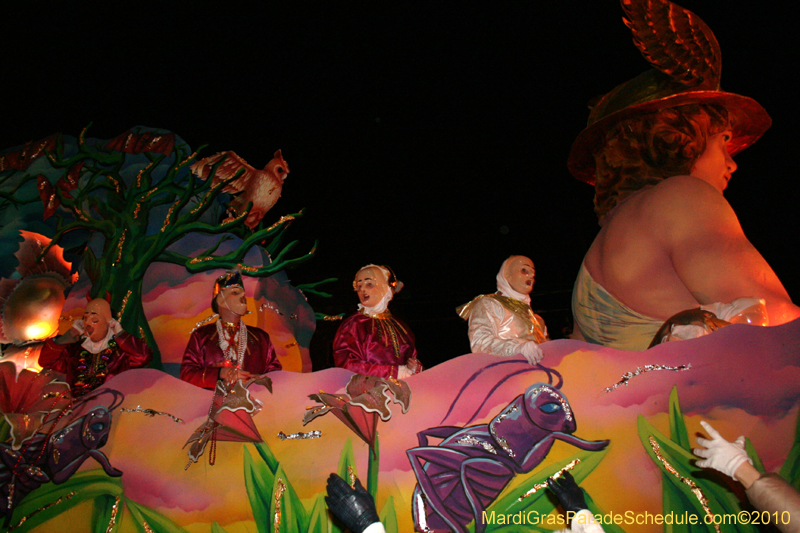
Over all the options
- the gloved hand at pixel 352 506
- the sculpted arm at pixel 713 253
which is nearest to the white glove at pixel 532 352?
the sculpted arm at pixel 713 253

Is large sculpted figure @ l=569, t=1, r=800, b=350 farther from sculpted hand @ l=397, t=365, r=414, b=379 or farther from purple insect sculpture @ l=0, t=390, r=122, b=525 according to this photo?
purple insect sculpture @ l=0, t=390, r=122, b=525

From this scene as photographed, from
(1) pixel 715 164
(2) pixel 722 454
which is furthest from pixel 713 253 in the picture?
(2) pixel 722 454

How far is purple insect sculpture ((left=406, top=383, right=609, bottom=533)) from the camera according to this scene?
240cm

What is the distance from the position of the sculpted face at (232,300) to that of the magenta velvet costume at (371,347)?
549mm

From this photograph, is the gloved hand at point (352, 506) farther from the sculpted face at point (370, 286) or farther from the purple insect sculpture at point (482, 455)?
the sculpted face at point (370, 286)

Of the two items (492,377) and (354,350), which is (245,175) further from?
(492,377)

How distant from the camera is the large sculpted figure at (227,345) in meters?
3.08

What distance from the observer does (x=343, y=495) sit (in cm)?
172

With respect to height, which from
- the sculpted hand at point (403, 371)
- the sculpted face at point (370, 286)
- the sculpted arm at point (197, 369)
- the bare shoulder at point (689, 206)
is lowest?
the sculpted hand at point (403, 371)

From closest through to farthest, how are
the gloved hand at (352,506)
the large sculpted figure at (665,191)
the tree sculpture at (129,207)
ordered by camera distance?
the gloved hand at (352,506)
the large sculpted figure at (665,191)
the tree sculpture at (129,207)

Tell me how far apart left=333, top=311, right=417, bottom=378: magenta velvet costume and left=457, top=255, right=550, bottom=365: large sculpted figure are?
0.35m

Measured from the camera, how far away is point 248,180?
4.52 m

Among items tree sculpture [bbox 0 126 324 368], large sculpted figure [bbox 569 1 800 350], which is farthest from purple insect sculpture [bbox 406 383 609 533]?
tree sculpture [bbox 0 126 324 368]

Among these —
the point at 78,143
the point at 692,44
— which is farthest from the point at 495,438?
the point at 78,143
